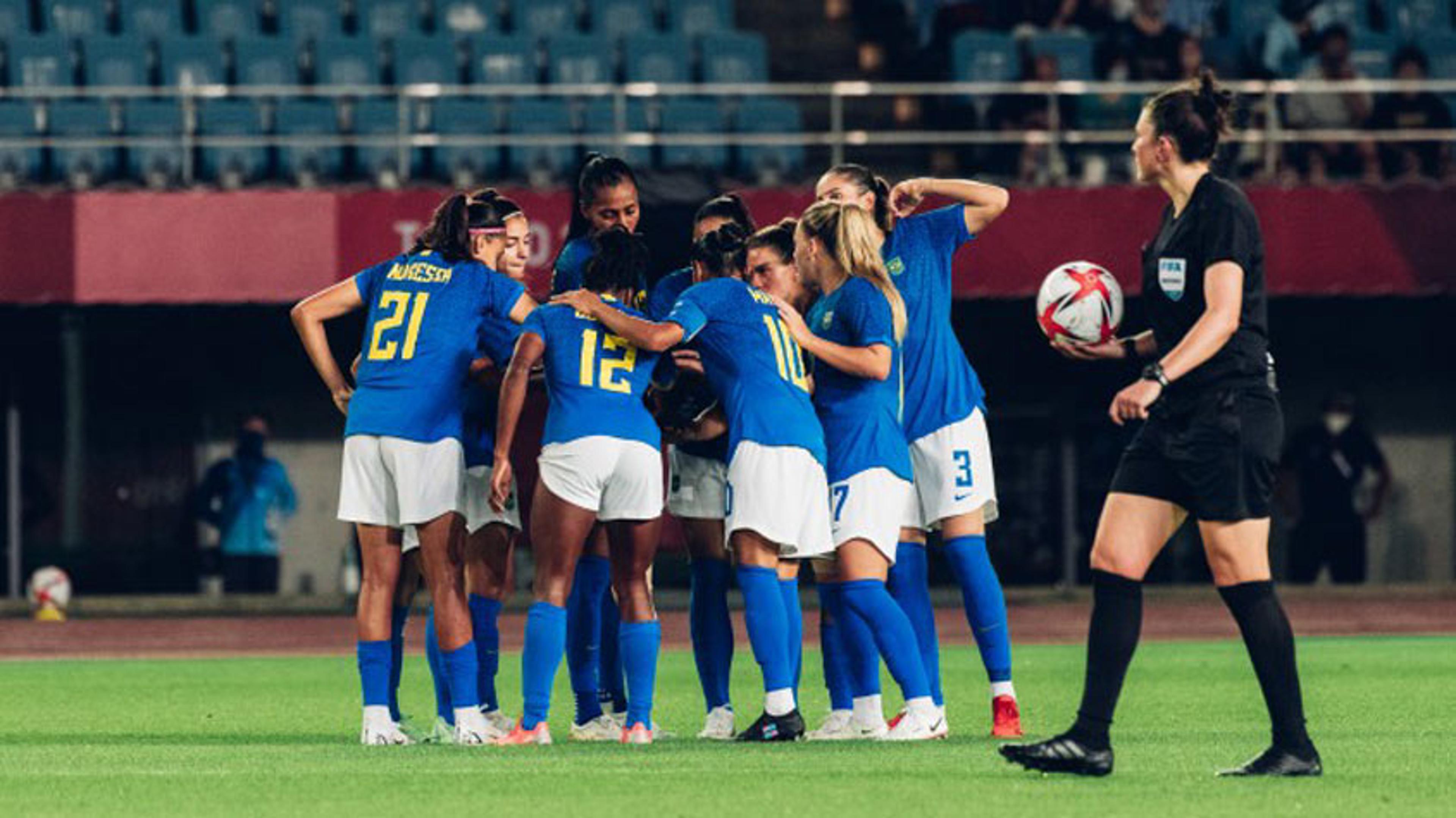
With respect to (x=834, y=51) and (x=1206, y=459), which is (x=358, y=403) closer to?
(x=1206, y=459)

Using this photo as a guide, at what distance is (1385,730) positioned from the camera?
11172 millimetres

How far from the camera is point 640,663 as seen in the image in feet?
34.6

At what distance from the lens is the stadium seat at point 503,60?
24703 millimetres

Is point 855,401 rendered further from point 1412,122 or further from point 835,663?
point 1412,122

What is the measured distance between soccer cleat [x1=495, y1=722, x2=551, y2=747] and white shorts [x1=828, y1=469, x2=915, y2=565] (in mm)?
1333

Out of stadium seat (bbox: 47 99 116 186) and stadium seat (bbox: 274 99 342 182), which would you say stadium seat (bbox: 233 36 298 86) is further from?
stadium seat (bbox: 47 99 116 186)

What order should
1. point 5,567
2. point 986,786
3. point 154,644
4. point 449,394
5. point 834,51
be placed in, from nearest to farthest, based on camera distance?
point 986,786
point 449,394
point 154,644
point 5,567
point 834,51

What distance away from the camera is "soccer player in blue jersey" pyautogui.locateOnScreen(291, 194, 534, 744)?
10.6m

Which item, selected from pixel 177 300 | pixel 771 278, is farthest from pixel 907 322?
pixel 177 300

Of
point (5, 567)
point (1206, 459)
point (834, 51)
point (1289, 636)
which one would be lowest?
point (5, 567)

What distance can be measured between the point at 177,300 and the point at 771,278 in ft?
44.8

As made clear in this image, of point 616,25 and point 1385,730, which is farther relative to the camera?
point 616,25

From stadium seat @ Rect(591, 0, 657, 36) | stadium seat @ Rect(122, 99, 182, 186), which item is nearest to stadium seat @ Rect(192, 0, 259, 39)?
stadium seat @ Rect(122, 99, 182, 186)

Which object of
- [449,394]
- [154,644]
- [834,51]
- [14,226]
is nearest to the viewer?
[449,394]
